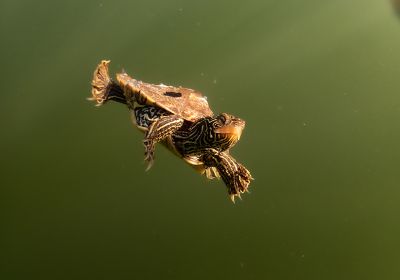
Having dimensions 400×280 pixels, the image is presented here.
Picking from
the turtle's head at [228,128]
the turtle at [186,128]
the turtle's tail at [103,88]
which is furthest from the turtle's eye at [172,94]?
the turtle's head at [228,128]

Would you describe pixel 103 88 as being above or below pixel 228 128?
above

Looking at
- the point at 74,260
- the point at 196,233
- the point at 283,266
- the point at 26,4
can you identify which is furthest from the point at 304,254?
the point at 26,4

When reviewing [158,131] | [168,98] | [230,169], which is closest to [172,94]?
[168,98]

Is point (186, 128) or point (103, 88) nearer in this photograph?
point (186, 128)

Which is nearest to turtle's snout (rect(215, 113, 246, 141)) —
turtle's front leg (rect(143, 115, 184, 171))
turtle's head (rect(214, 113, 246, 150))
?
turtle's head (rect(214, 113, 246, 150))

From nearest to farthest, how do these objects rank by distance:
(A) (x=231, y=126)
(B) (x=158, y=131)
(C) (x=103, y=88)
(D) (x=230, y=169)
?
(A) (x=231, y=126)
(B) (x=158, y=131)
(D) (x=230, y=169)
(C) (x=103, y=88)

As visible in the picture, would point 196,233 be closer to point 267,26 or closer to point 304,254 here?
point 304,254

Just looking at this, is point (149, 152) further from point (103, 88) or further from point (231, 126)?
point (103, 88)
